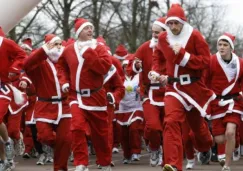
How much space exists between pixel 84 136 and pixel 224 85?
302 centimetres

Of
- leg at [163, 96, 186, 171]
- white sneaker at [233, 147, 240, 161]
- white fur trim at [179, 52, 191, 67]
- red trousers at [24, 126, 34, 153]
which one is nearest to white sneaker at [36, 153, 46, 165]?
red trousers at [24, 126, 34, 153]

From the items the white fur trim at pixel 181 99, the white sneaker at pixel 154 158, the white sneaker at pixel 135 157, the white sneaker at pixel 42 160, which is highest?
the white fur trim at pixel 181 99

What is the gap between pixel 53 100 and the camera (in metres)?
12.4

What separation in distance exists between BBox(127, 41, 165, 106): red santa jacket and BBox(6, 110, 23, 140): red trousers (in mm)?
2247

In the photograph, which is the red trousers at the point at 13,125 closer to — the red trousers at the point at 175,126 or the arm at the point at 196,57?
the red trousers at the point at 175,126

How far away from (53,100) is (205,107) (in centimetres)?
258

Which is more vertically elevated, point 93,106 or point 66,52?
point 66,52

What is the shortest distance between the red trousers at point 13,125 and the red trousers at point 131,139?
7.42ft

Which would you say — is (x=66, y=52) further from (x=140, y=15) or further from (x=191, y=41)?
(x=140, y=15)

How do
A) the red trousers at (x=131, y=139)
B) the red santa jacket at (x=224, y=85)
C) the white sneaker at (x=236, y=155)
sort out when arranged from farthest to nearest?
the white sneaker at (x=236, y=155), the red trousers at (x=131, y=139), the red santa jacket at (x=224, y=85)

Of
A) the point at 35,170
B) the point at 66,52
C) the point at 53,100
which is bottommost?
the point at 35,170

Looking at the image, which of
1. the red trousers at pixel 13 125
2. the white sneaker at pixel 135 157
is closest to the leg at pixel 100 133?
the red trousers at pixel 13 125

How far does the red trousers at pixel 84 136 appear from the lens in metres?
11.2

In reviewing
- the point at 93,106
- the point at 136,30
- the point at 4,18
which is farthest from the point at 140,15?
the point at 4,18
